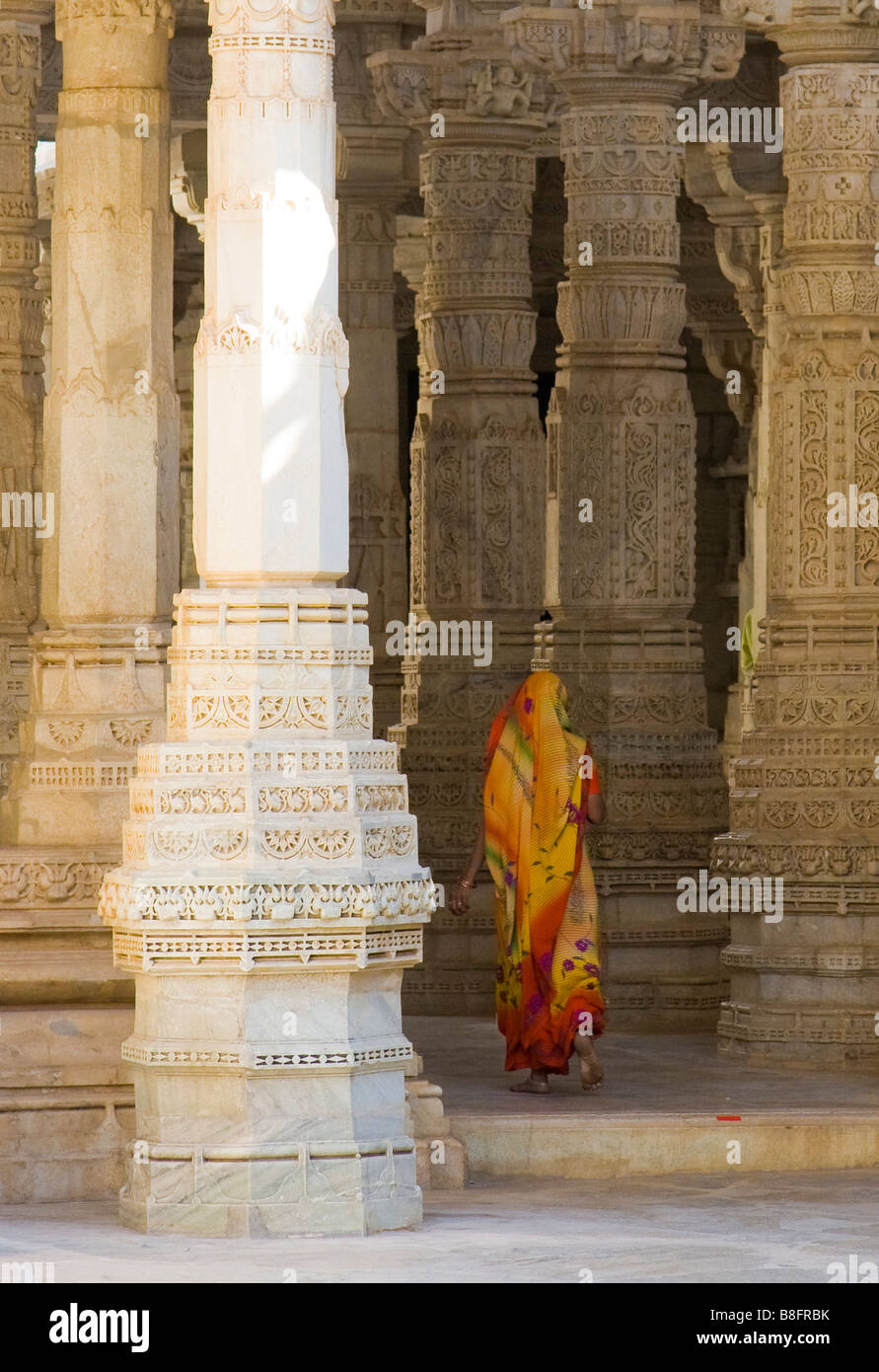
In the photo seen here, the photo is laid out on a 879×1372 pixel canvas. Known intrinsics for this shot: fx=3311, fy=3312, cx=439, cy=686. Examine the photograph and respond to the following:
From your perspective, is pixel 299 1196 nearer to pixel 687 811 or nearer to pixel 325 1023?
pixel 325 1023

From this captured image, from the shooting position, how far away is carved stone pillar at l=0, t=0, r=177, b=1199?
36.2ft

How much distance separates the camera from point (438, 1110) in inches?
416

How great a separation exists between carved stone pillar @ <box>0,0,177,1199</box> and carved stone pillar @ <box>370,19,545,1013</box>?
451cm

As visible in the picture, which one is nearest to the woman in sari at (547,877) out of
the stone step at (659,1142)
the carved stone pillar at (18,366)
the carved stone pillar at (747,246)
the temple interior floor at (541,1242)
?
the stone step at (659,1142)

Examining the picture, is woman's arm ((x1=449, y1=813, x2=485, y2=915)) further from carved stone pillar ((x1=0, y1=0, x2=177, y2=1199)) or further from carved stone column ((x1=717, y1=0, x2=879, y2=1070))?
carved stone column ((x1=717, y1=0, x2=879, y2=1070))

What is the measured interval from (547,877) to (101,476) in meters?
2.25

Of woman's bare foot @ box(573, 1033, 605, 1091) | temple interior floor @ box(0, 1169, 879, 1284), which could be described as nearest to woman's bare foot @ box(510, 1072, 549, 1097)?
woman's bare foot @ box(573, 1033, 605, 1091)

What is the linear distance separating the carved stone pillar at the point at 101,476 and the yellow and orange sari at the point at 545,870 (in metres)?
1.52

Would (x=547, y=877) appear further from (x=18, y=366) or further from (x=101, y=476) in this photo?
(x=18, y=366)

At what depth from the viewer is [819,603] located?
44.1 feet

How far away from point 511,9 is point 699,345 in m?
10.4

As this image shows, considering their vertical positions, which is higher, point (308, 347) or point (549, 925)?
point (308, 347)
